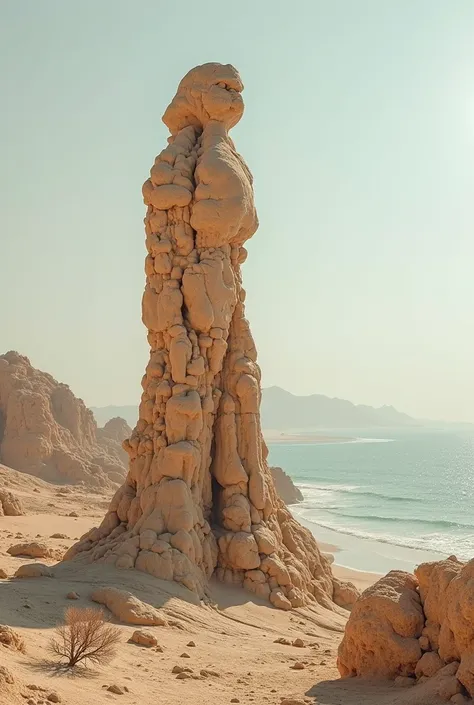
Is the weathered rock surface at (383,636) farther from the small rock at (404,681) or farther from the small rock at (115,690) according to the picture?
the small rock at (115,690)

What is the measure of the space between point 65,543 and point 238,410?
20.8ft

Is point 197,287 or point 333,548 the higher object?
point 197,287

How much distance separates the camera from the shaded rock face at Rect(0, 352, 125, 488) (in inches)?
1200

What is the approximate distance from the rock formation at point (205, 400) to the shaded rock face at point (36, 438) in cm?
1742

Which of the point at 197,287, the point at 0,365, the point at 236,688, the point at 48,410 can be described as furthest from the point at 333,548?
the point at 236,688

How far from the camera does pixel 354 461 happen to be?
9981 centimetres

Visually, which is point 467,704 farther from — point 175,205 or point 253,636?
point 175,205

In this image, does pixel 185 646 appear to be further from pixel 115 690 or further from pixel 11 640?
pixel 11 640

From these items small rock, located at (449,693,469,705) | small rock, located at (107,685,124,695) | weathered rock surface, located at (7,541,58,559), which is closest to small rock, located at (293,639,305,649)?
small rock, located at (107,685,124,695)

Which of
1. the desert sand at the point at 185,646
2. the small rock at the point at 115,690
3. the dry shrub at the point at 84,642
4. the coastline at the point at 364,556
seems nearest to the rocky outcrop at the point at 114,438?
the coastline at the point at 364,556

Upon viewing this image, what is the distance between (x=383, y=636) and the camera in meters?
7.90

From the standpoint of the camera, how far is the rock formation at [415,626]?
23.0ft

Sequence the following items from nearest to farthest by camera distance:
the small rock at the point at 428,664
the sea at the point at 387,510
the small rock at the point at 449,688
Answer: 1. the small rock at the point at 449,688
2. the small rock at the point at 428,664
3. the sea at the point at 387,510

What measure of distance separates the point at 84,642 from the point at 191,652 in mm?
2103
